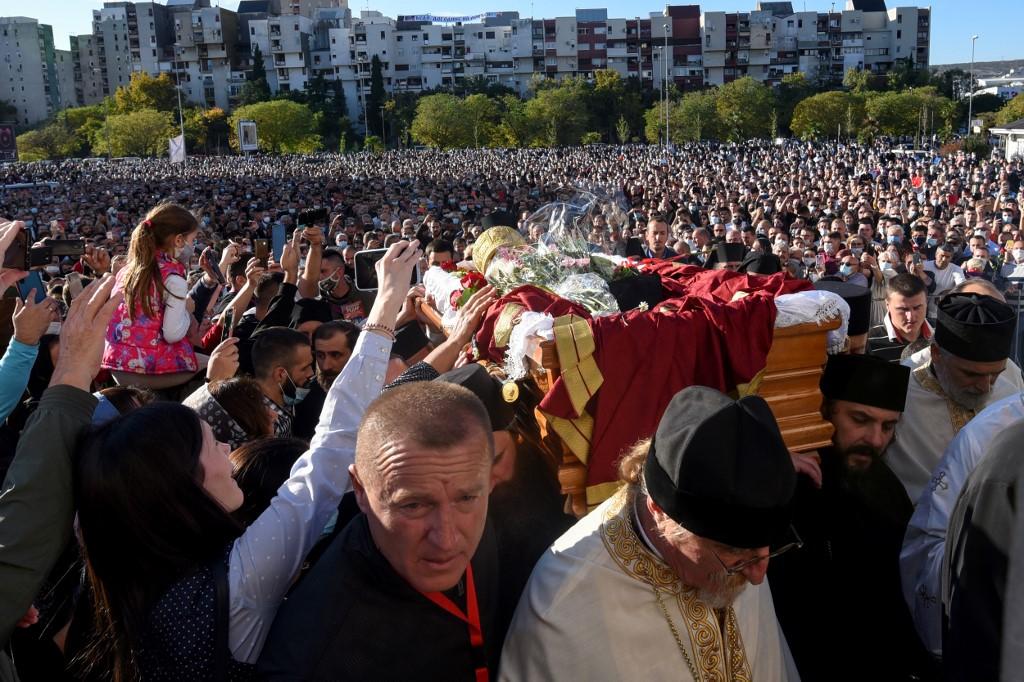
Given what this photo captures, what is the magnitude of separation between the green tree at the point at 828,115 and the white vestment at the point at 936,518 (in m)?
67.9

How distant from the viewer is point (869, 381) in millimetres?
2852

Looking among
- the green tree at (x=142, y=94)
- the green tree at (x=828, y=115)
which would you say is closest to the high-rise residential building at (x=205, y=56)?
the green tree at (x=142, y=94)

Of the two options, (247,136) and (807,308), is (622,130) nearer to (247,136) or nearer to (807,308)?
(247,136)

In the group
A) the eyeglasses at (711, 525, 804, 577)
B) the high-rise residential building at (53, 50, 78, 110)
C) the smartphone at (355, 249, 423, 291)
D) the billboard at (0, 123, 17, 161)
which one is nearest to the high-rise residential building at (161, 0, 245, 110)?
the high-rise residential building at (53, 50, 78, 110)

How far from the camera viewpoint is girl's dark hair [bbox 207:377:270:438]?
324cm

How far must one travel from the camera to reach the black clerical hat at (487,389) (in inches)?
98.7

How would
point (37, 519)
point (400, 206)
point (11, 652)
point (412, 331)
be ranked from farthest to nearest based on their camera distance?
point (400, 206) → point (412, 331) → point (11, 652) → point (37, 519)

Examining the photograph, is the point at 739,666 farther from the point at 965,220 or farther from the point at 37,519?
the point at 965,220

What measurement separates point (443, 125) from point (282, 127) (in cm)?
1488

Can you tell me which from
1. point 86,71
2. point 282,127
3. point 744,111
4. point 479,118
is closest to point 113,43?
point 86,71

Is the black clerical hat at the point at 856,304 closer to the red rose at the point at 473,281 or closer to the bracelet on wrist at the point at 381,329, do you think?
the red rose at the point at 473,281

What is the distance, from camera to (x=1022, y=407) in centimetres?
253

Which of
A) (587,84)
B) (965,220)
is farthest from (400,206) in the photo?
(587,84)

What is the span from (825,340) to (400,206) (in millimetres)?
22992
